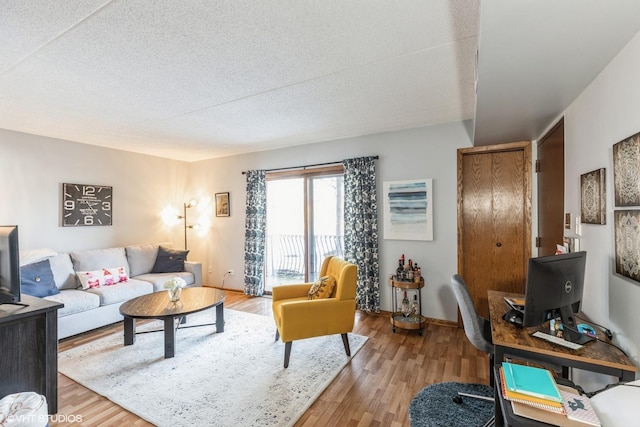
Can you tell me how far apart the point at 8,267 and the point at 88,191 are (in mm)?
2920

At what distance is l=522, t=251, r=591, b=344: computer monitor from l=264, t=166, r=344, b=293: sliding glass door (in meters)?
2.90

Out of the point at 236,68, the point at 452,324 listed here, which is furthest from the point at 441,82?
the point at 452,324

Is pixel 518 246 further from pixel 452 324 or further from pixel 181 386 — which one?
pixel 181 386

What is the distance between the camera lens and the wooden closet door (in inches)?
126

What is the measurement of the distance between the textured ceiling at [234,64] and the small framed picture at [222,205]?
1.78 metres

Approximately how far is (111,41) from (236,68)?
77cm

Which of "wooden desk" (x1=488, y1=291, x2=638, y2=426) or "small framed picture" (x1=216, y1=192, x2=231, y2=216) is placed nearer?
"wooden desk" (x1=488, y1=291, x2=638, y2=426)

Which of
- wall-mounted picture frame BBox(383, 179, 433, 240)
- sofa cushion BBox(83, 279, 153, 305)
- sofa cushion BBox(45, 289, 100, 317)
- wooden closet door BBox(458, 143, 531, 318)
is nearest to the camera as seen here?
sofa cushion BBox(45, 289, 100, 317)

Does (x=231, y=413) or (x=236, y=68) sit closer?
(x=231, y=413)

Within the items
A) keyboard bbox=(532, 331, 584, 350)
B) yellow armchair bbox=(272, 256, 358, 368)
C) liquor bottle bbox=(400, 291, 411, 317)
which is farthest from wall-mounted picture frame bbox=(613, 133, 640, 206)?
liquor bottle bbox=(400, 291, 411, 317)

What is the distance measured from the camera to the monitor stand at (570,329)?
58.7 inches

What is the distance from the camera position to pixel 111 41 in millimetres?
1799

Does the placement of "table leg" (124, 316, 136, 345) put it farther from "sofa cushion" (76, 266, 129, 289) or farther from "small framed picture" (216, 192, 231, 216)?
"small framed picture" (216, 192, 231, 216)

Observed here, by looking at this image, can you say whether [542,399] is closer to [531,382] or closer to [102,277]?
[531,382]
